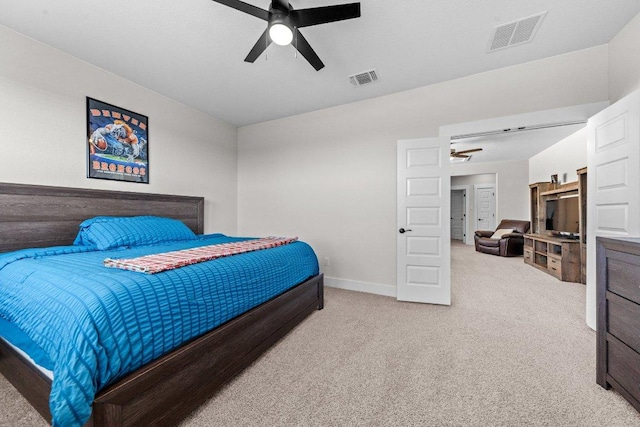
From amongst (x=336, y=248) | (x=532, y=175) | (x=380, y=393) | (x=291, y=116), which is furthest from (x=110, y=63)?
(x=532, y=175)

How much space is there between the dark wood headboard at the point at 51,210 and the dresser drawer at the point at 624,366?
4.14m

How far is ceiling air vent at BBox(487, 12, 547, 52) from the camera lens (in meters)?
2.02

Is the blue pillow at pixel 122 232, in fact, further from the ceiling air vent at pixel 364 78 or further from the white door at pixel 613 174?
the white door at pixel 613 174

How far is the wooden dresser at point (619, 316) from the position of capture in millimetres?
1296

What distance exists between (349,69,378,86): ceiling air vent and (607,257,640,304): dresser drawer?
2504 millimetres

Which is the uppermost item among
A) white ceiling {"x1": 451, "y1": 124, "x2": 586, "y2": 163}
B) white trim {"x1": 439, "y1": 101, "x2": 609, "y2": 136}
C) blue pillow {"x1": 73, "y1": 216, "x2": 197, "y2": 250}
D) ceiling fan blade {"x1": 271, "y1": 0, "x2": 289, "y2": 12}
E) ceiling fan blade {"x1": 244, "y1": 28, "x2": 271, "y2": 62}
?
white ceiling {"x1": 451, "y1": 124, "x2": 586, "y2": 163}

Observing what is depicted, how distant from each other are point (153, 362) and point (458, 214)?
988 cm

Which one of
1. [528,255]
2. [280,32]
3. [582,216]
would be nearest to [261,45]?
[280,32]

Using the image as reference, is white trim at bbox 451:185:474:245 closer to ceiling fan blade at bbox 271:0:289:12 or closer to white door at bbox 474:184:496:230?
white door at bbox 474:184:496:230

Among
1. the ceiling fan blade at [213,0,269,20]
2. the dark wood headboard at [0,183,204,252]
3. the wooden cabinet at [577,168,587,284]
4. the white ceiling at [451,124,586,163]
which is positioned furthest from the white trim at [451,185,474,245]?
Answer: the dark wood headboard at [0,183,204,252]

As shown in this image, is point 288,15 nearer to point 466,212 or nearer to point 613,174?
point 613,174

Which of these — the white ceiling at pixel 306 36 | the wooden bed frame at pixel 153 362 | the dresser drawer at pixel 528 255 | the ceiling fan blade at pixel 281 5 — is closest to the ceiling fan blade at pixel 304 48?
the ceiling fan blade at pixel 281 5

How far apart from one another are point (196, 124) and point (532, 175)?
8054 mm

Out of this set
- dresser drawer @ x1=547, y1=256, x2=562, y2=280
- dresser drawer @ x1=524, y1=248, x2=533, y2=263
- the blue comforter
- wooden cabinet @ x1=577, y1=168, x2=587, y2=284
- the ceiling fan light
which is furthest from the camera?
dresser drawer @ x1=524, y1=248, x2=533, y2=263
